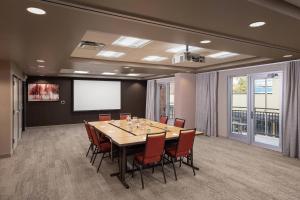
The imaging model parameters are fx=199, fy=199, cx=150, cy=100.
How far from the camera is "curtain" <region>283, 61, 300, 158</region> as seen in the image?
4934 mm

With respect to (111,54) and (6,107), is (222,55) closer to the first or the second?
(111,54)

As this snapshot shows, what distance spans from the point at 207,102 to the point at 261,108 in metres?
1.81

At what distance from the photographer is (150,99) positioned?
11039mm

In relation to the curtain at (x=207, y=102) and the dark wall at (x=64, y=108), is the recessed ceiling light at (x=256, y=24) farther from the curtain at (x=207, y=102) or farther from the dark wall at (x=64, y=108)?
the dark wall at (x=64, y=108)

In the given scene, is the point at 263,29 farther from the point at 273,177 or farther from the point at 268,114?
the point at 268,114

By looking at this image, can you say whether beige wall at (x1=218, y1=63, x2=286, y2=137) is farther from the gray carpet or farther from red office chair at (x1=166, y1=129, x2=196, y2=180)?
red office chair at (x1=166, y1=129, x2=196, y2=180)

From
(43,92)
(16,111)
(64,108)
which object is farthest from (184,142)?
(43,92)

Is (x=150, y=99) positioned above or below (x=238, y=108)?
above

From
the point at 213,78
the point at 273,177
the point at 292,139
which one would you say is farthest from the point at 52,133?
the point at 292,139

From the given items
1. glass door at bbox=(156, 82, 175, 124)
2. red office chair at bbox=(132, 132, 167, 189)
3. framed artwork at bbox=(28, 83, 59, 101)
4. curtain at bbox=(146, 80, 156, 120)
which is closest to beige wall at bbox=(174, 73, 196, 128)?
glass door at bbox=(156, 82, 175, 124)

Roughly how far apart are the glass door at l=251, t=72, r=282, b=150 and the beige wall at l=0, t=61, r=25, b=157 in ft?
22.0

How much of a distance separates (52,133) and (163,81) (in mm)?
5629

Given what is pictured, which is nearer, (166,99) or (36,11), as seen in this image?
(36,11)

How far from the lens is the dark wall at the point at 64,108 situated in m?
9.05
